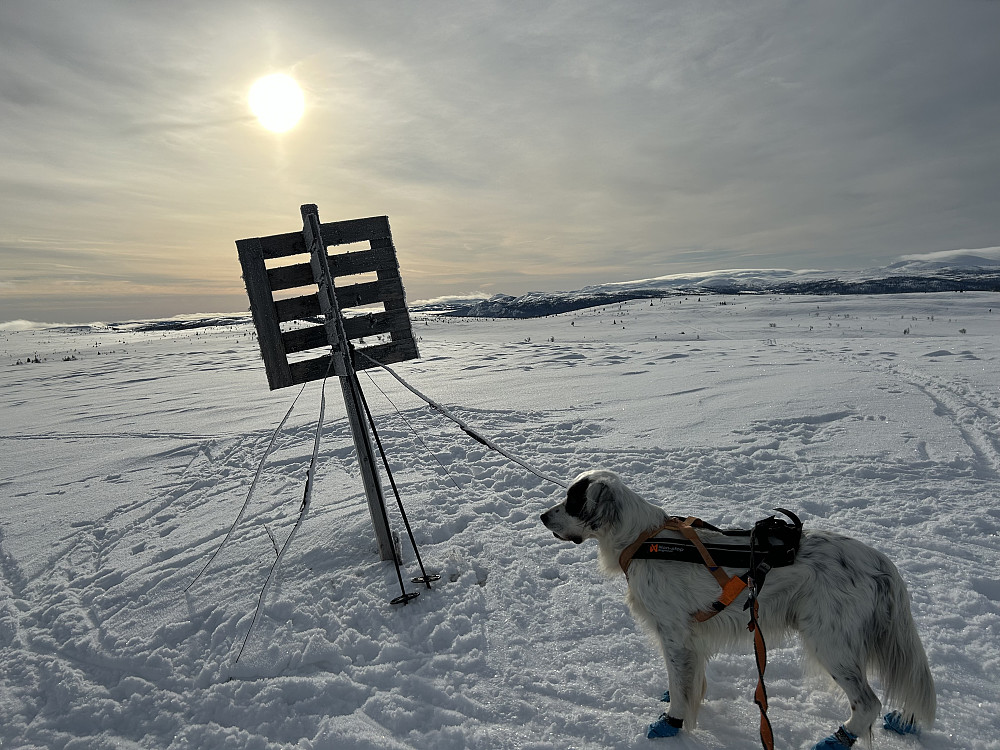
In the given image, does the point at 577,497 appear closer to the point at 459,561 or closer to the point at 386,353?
the point at 459,561

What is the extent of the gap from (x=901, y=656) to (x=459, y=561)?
3.70m

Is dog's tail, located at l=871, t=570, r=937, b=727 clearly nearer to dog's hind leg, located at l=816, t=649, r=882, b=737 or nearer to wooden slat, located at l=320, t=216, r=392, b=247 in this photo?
dog's hind leg, located at l=816, t=649, r=882, b=737

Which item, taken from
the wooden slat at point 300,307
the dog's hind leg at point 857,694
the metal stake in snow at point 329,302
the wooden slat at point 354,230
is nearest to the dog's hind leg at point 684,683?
the dog's hind leg at point 857,694

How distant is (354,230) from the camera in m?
4.57

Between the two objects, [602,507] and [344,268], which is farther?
[344,268]

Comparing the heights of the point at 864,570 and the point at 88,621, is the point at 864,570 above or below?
above

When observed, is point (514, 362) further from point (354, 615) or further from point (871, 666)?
point (871, 666)

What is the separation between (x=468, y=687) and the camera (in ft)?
11.9

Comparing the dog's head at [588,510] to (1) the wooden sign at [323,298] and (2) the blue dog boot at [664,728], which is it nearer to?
(2) the blue dog boot at [664,728]

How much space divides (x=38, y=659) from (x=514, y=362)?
1509 cm

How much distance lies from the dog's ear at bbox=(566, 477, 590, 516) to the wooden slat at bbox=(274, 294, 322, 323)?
9.29 feet

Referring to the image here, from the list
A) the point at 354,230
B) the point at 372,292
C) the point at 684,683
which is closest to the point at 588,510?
the point at 684,683

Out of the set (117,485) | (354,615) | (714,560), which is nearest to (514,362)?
(117,485)

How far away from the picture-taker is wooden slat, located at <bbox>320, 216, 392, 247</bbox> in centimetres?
448
